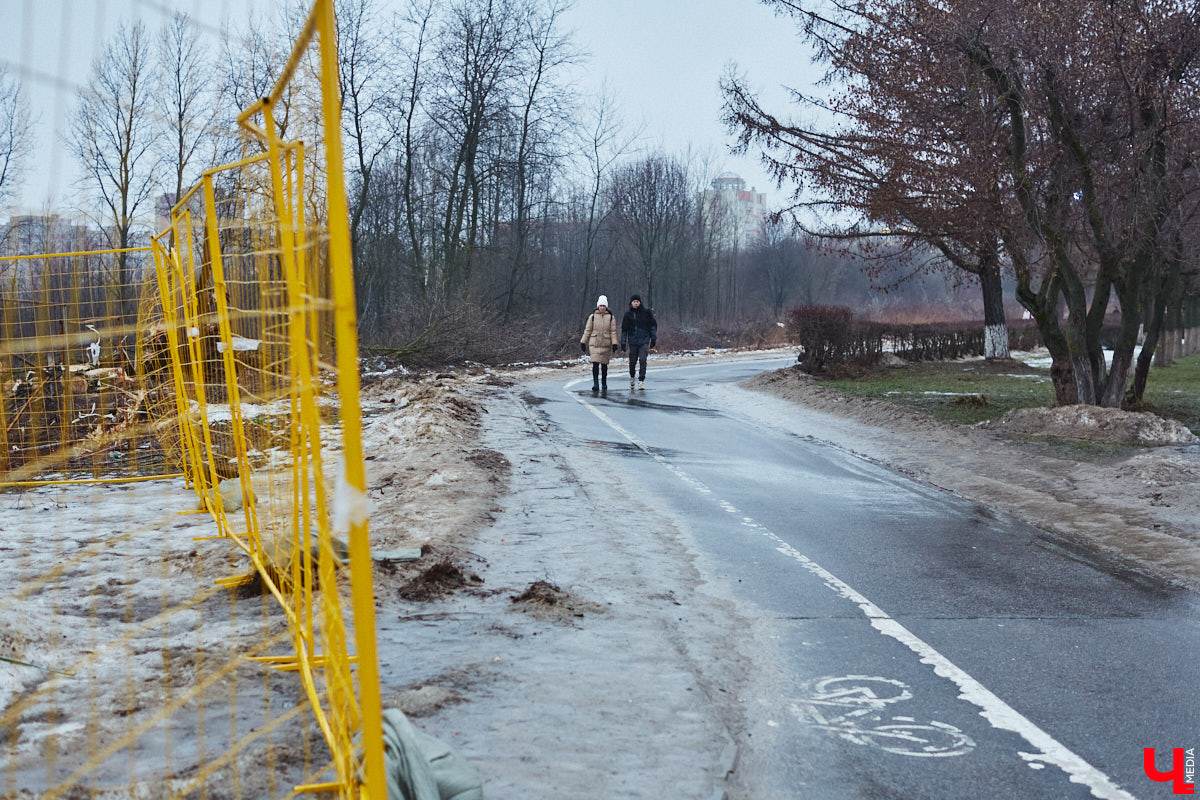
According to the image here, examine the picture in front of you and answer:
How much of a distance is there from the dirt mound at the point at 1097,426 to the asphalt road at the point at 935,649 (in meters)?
4.39

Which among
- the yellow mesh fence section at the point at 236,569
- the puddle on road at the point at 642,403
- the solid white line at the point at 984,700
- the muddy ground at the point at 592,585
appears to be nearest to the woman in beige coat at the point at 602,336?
the puddle on road at the point at 642,403

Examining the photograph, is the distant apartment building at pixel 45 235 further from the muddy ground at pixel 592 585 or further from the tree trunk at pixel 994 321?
the tree trunk at pixel 994 321

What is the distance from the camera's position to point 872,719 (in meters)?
3.97

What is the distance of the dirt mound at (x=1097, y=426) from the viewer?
1229cm

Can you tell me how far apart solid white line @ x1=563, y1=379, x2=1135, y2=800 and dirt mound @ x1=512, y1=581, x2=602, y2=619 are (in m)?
1.49

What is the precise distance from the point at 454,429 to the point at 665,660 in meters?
7.96

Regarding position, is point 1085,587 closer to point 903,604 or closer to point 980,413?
point 903,604

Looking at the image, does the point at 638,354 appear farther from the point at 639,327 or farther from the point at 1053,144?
the point at 1053,144

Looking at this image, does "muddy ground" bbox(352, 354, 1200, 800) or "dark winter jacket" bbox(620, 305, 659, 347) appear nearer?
"muddy ground" bbox(352, 354, 1200, 800)

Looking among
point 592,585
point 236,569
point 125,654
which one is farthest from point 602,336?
point 125,654

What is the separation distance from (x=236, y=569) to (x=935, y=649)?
370cm

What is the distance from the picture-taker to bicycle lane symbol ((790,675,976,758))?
374 centimetres

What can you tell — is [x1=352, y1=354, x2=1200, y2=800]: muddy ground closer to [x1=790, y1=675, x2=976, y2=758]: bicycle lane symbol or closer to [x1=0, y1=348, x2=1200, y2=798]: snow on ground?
[x1=0, y1=348, x2=1200, y2=798]: snow on ground

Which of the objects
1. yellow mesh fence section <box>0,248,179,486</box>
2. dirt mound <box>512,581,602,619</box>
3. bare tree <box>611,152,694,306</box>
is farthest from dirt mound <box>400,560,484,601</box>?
bare tree <box>611,152,694,306</box>
